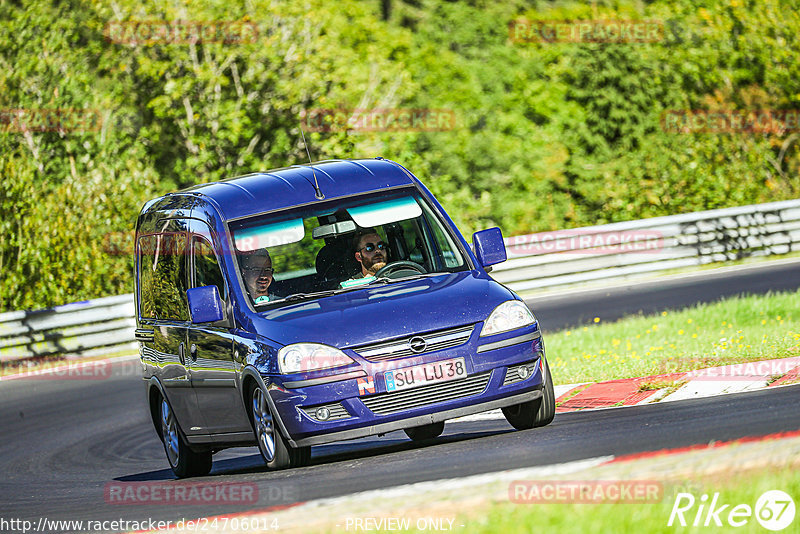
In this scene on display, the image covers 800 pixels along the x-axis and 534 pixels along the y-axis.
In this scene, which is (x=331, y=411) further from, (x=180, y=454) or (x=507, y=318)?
(x=180, y=454)

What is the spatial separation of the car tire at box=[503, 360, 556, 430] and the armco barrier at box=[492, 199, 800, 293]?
14.5 metres

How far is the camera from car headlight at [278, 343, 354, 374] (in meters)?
Answer: 7.90

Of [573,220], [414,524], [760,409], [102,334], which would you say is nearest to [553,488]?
[414,524]

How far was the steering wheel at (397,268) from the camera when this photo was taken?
9078mm

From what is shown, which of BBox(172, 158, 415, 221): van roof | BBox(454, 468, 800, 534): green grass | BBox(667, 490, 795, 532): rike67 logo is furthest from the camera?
BBox(172, 158, 415, 221): van roof

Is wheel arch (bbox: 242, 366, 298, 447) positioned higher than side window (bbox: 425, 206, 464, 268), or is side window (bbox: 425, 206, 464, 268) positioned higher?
side window (bbox: 425, 206, 464, 268)

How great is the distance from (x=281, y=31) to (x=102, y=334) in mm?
12337

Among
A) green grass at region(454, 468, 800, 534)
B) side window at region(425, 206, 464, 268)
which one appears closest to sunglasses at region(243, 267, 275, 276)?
side window at region(425, 206, 464, 268)

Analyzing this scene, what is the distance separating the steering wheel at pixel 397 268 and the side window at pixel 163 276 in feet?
4.88

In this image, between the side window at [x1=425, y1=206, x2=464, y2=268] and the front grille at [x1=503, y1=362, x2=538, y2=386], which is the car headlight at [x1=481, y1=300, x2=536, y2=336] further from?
the side window at [x1=425, y1=206, x2=464, y2=268]

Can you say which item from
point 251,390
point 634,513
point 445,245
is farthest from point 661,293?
point 634,513

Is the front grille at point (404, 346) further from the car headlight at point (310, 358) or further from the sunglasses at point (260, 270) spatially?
the sunglasses at point (260, 270)

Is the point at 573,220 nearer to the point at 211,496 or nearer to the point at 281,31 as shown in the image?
the point at 281,31

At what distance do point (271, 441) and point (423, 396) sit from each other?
106cm
